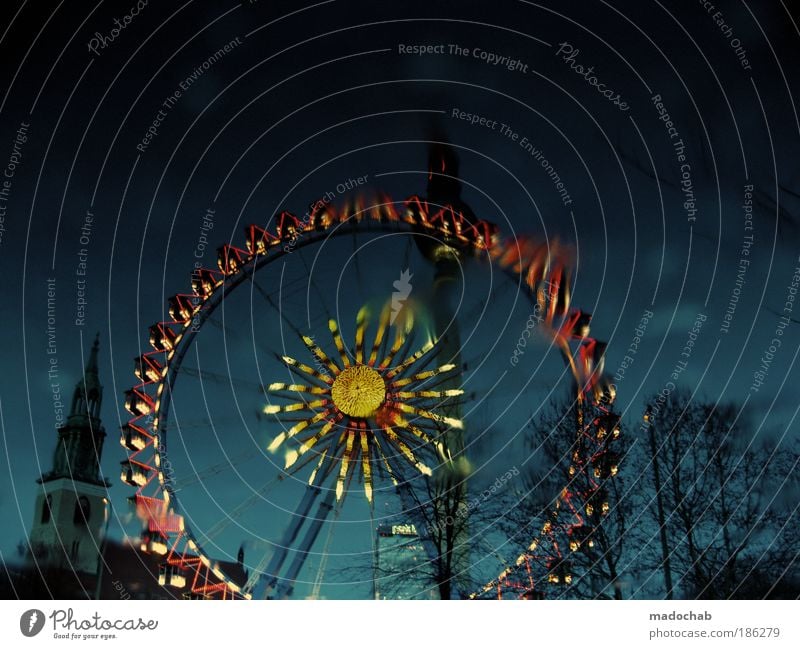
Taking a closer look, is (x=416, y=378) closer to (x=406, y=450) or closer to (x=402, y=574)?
(x=406, y=450)

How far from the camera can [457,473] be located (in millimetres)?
21594

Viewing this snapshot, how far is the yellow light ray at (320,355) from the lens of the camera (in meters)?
24.1

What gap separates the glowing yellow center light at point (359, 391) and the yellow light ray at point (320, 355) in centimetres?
27

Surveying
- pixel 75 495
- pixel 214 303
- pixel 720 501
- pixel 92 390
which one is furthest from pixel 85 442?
pixel 720 501

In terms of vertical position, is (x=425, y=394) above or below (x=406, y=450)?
above

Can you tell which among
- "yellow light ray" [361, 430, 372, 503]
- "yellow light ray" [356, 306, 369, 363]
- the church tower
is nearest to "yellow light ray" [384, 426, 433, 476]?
"yellow light ray" [361, 430, 372, 503]

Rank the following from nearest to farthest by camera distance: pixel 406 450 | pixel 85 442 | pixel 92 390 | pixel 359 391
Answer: pixel 406 450, pixel 359 391, pixel 92 390, pixel 85 442

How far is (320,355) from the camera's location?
2439cm

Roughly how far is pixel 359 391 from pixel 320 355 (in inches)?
59.2

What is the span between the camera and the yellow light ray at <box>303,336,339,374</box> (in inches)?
947

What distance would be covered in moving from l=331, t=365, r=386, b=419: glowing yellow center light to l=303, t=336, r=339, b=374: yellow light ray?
27cm

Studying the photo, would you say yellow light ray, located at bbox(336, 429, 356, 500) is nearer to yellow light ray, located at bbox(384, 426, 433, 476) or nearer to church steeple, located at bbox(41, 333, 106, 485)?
yellow light ray, located at bbox(384, 426, 433, 476)

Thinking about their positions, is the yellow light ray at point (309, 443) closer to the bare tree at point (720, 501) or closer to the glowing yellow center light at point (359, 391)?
the glowing yellow center light at point (359, 391)
